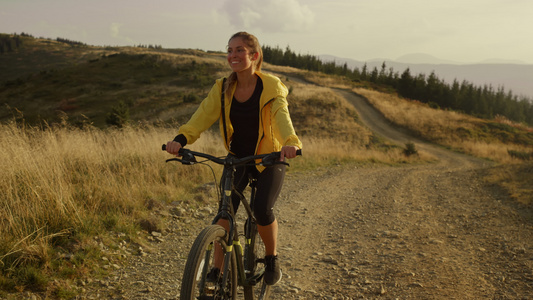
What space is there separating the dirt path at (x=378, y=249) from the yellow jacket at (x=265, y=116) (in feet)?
6.06

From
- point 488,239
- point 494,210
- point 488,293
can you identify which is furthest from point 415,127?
point 488,293

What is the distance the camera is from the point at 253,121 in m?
3.11

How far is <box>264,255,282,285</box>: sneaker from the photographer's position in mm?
3201

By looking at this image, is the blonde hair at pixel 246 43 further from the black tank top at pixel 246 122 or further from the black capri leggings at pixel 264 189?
the black capri leggings at pixel 264 189

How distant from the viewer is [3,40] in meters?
126

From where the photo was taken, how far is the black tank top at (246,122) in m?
3.07

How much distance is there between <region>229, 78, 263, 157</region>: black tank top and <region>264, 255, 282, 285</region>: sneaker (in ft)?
3.37

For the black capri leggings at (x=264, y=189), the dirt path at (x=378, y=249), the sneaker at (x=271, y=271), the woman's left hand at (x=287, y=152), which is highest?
the woman's left hand at (x=287, y=152)

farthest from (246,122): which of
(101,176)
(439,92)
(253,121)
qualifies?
(439,92)

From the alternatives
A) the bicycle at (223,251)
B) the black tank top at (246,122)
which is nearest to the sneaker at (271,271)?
the bicycle at (223,251)

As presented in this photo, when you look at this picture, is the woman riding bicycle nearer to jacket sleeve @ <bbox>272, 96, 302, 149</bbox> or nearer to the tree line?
jacket sleeve @ <bbox>272, 96, 302, 149</bbox>

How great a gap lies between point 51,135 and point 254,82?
6.49 m

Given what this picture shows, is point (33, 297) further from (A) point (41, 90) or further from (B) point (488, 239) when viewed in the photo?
(A) point (41, 90)

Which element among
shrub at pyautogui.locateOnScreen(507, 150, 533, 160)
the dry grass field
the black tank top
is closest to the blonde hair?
the black tank top
